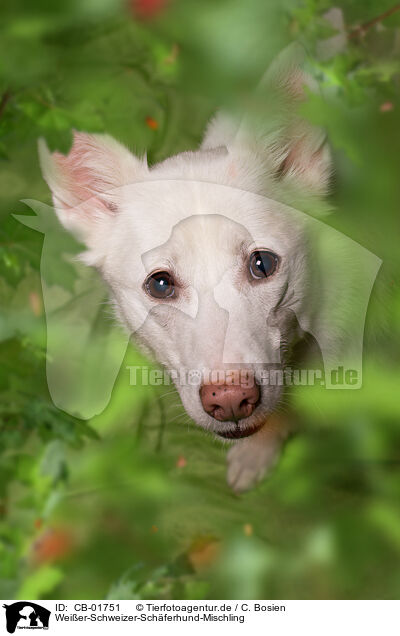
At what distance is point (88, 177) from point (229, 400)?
521 millimetres

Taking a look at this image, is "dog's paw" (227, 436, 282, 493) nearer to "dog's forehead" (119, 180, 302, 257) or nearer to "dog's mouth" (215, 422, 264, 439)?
"dog's mouth" (215, 422, 264, 439)

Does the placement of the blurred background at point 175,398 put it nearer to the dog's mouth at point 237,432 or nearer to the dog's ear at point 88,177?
the dog's ear at point 88,177

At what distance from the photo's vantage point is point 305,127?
1178 millimetres

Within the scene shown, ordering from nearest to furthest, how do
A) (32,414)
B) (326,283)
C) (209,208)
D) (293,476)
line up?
(209,208)
(326,283)
(32,414)
(293,476)

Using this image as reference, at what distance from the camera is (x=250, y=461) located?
157cm

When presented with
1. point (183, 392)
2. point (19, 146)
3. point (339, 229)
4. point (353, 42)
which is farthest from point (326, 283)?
point (19, 146)

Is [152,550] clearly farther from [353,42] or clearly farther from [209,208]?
[353,42]

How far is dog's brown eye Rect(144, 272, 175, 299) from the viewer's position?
114 cm
